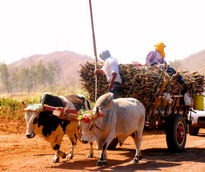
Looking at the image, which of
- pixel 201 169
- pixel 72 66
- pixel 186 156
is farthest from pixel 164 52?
pixel 72 66

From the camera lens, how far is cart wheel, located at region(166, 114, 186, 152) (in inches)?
352

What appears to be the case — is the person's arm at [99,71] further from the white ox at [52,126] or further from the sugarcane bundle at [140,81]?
the white ox at [52,126]

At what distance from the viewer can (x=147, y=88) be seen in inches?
346

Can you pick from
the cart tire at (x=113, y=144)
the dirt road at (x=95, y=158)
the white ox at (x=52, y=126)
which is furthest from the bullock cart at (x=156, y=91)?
the white ox at (x=52, y=126)

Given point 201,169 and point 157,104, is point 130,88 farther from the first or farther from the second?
point 201,169

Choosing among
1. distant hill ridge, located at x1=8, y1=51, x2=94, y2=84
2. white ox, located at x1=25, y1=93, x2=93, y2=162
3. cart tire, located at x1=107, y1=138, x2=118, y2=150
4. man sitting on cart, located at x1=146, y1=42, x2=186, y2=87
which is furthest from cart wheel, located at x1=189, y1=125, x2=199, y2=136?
distant hill ridge, located at x1=8, y1=51, x2=94, y2=84

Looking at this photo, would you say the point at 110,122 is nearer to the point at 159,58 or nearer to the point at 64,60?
the point at 159,58

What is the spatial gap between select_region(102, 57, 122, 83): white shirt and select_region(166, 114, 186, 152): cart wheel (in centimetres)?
173

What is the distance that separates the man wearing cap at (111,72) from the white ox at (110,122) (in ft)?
2.48

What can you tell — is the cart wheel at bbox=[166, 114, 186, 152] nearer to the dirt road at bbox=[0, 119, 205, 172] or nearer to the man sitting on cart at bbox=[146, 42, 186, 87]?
the dirt road at bbox=[0, 119, 205, 172]

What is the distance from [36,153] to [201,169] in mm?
4417

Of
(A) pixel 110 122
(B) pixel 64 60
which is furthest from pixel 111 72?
(B) pixel 64 60

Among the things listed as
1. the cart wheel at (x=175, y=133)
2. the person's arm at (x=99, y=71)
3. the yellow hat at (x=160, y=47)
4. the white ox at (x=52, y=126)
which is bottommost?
the cart wheel at (x=175, y=133)

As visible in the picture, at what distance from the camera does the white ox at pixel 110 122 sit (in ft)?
22.9
